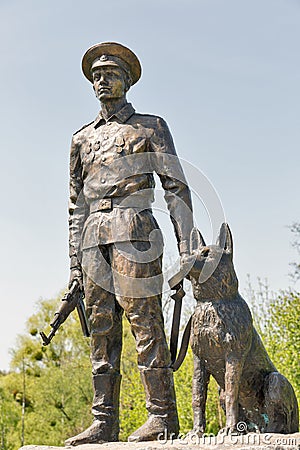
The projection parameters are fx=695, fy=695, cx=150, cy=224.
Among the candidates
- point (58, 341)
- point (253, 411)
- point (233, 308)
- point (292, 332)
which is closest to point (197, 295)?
point (233, 308)

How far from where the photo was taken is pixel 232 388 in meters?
5.30

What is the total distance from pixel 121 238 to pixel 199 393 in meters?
1.43

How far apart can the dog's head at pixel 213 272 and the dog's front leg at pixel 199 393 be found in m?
0.54

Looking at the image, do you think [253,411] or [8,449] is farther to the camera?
[8,449]

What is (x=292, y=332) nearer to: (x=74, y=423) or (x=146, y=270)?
(x=74, y=423)

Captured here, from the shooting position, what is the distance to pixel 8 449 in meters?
24.8

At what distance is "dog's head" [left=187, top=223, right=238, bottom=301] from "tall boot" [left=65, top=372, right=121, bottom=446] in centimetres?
112

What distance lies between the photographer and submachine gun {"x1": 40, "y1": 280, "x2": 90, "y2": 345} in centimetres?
613

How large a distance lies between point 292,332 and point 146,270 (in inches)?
503

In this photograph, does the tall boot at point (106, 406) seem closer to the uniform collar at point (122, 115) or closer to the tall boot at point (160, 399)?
the tall boot at point (160, 399)

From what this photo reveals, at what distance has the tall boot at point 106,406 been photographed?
19.1ft

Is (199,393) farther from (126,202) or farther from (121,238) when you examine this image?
(126,202)

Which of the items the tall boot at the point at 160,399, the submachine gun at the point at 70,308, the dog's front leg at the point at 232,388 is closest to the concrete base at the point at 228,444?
the dog's front leg at the point at 232,388

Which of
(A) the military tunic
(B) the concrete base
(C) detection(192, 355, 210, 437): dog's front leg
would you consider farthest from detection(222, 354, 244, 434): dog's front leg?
(A) the military tunic
